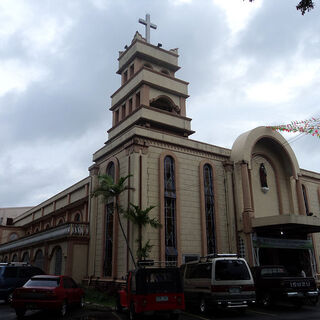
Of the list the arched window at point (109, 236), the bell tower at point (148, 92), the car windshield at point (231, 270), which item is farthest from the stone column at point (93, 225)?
the car windshield at point (231, 270)

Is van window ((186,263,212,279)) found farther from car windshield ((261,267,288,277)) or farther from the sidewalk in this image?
the sidewalk

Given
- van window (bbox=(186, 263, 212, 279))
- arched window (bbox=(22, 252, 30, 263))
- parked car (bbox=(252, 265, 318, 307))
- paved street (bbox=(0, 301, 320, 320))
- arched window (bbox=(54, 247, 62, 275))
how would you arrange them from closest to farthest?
paved street (bbox=(0, 301, 320, 320)) → van window (bbox=(186, 263, 212, 279)) → parked car (bbox=(252, 265, 318, 307)) → arched window (bbox=(54, 247, 62, 275)) → arched window (bbox=(22, 252, 30, 263))

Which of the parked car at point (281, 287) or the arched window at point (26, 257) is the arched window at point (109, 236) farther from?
the arched window at point (26, 257)

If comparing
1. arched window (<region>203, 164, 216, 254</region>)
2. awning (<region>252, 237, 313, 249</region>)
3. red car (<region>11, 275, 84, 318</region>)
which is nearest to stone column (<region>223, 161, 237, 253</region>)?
arched window (<region>203, 164, 216, 254</region>)

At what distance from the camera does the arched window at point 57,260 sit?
23.3 m

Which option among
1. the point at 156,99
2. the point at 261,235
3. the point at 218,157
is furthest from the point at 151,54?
the point at 261,235

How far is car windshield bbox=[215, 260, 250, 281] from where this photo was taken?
40.1 ft

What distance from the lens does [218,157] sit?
24.5 metres

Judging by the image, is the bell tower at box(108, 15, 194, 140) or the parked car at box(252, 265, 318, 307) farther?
the bell tower at box(108, 15, 194, 140)

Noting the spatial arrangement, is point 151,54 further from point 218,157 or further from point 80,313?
point 80,313

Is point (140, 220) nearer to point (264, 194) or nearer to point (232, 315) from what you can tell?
point (232, 315)

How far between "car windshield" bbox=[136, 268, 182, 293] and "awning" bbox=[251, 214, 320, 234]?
10.9 meters

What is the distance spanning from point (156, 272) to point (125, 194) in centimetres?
952

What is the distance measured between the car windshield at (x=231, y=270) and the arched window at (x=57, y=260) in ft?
46.9
